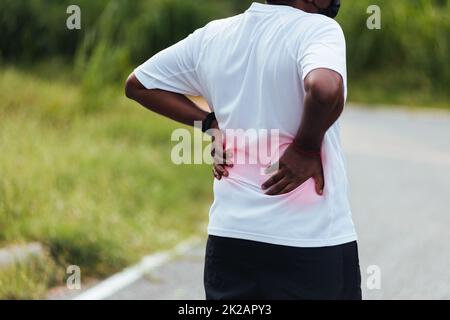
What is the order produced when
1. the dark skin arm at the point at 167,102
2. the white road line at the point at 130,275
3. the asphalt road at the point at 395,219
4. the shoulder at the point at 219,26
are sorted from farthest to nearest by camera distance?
1. the asphalt road at the point at 395,219
2. the white road line at the point at 130,275
3. the dark skin arm at the point at 167,102
4. the shoulder at the point at 219,26

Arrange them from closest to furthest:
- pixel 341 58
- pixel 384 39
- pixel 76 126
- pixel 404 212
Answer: pixel 341 58, pixel 404 212, pixel 76 126, pixel 384 39

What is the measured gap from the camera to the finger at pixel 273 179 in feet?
10.1

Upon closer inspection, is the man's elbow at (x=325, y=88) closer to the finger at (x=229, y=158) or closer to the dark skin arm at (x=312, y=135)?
the dark skin arm at (x=312, y=135)

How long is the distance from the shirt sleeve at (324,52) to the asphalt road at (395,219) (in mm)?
3700

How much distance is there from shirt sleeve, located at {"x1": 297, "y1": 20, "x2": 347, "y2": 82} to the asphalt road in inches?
Answer: 146

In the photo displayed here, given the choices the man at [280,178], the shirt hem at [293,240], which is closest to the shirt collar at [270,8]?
the man at [280,178]

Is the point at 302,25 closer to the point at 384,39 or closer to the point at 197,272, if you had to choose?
the point at 197,272

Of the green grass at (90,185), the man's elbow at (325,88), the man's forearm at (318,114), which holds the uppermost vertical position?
the man's elbow at (325,88)

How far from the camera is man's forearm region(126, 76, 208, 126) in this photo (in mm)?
3451

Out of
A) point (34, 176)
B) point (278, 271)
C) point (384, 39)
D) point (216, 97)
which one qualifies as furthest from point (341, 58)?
point (384, 39)

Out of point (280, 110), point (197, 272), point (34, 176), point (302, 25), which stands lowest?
point (197, 272)

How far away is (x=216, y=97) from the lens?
3176 millimetres

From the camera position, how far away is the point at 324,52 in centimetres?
290

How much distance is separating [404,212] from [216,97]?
708 cm
